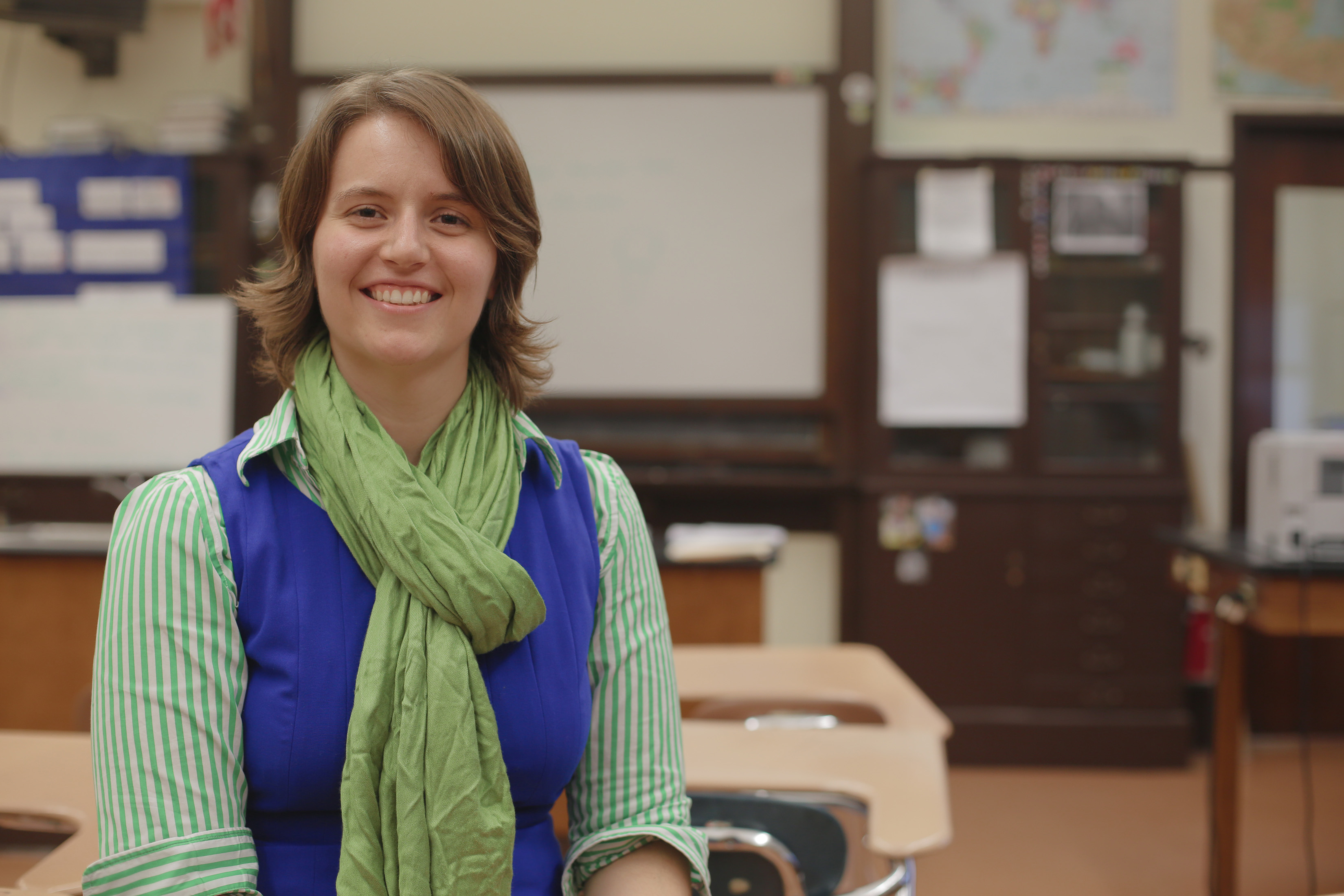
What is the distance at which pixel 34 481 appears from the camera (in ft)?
13.5

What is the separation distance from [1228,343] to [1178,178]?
749 millimetres

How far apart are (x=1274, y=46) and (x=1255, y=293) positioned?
0.97m

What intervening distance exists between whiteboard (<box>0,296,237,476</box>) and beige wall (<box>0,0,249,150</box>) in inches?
37.0

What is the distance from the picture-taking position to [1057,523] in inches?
149

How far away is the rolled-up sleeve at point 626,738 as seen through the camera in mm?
1022

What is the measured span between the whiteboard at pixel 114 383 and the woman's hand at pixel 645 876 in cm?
297

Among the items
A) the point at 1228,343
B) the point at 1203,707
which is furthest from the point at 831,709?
the point at 1228,343

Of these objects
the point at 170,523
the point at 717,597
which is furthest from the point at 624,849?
the point at 717,597

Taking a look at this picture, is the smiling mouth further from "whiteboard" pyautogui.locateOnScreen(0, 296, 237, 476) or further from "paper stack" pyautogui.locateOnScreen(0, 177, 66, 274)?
"paper stack" pyautogui.locateOnScreen(0, 177, 66, 274)

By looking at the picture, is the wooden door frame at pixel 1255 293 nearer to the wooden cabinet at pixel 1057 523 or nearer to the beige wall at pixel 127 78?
the wooden cabinet at pixel 1057 523

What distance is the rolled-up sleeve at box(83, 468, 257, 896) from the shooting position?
2.78 ft

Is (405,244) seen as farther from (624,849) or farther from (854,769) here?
(854,769)

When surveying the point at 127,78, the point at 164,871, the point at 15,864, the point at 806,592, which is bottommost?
the point at 806,592

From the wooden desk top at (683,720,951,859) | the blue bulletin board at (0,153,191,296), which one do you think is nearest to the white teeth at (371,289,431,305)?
the wooden desk top at (683,720,951,859)
